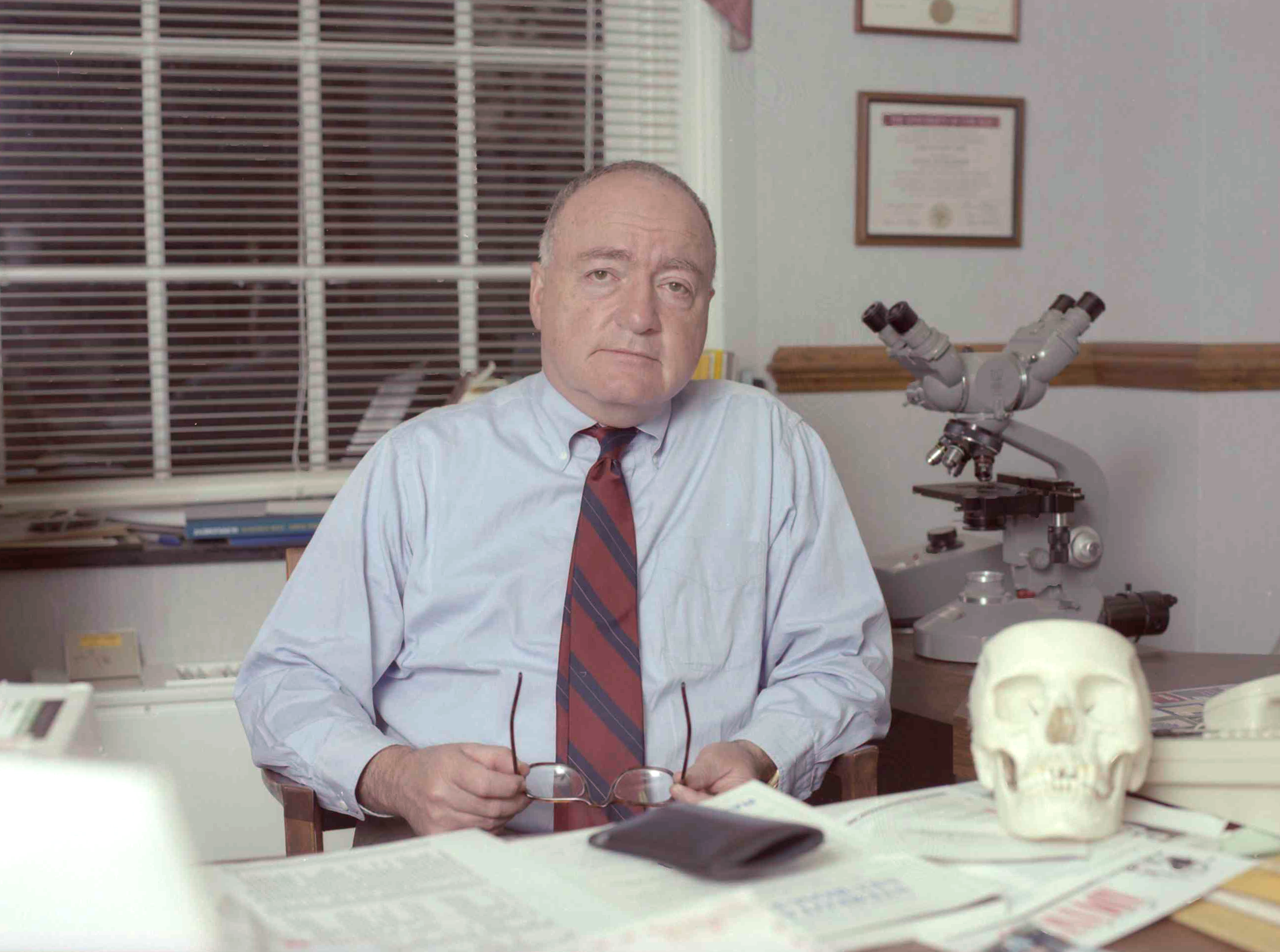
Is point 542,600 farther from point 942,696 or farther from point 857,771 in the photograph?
point 942,696

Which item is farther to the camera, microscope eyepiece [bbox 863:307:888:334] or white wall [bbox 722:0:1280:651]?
white wall [bbox 722:0:1280:651]

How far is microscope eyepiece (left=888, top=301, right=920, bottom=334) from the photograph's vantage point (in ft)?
7.14

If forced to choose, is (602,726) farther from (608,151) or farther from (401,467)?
(608,151)

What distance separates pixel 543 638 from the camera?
1.76 m

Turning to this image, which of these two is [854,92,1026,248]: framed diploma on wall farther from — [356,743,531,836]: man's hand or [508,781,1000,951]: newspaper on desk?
[508,781,1000,951]: newspaper on desk

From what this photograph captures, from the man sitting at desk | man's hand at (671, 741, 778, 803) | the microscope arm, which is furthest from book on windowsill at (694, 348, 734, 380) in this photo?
man's hand at (671, 741, 778, 803)

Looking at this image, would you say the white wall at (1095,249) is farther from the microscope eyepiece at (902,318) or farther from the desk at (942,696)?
the microscope eyepiece at (902,318)

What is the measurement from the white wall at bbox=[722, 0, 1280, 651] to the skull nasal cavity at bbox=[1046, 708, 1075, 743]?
183 cm

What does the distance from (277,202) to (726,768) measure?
5.80 ft

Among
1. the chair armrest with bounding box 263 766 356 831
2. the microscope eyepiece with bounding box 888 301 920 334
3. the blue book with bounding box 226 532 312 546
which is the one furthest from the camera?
the blue book with bounding box 226 532 312 546

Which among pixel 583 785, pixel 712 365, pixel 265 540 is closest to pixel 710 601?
pixel 583 785

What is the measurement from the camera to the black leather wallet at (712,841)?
3.18 ft

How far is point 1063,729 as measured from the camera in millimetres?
1086

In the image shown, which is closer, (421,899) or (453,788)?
(421,899)
